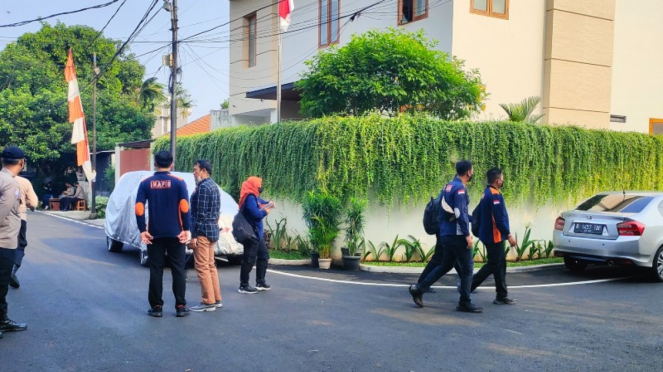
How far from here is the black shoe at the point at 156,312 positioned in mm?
7207

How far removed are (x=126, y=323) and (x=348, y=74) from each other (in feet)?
29.3

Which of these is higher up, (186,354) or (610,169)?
(610,169)

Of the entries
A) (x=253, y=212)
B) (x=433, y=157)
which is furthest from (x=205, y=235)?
(x=433, y=157)

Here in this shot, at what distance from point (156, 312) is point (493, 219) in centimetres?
440

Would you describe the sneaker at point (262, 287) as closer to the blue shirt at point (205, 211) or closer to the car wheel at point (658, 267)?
the blue shirt at point (205, 211)

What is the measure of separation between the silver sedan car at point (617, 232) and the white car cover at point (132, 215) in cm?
589

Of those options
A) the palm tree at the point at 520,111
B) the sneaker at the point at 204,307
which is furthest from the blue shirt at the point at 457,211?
the palm tree at the point at 520,111

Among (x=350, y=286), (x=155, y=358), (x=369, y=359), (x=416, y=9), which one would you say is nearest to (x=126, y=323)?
(x=155, y=358)

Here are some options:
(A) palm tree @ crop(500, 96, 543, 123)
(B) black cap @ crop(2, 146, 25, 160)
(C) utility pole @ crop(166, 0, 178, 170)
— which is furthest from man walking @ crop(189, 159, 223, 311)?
(C) utility pole @ crop(166, 0, 178, 170)

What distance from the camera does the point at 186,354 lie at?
5.71 m

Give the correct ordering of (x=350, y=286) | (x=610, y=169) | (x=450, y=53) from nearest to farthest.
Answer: (x=350, y=286), (x=610, y=169), (x=450, y=53)

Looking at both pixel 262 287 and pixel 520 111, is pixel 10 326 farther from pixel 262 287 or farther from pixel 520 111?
pixel 520 111

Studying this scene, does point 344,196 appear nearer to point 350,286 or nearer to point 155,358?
point 350,286

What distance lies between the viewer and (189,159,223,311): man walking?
763 cm
